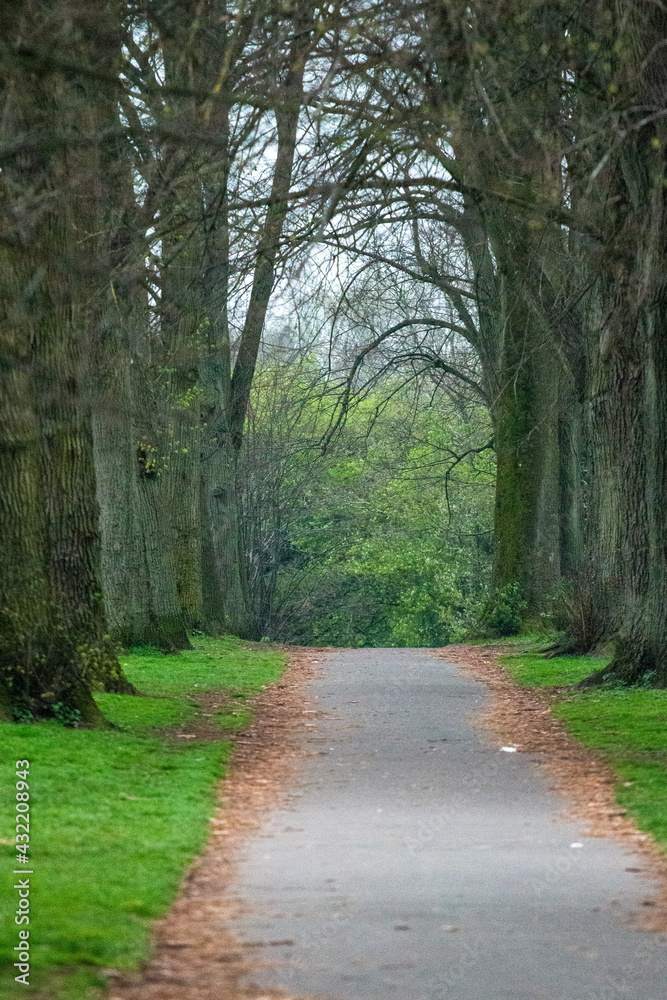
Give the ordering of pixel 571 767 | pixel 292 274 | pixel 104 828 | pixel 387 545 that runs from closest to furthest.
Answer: pixel 104 828
pixel 292 274
pixel 571 767
pixel 387 545

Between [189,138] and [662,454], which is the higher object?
[189,138]

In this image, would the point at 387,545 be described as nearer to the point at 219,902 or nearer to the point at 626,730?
the point at 626,730

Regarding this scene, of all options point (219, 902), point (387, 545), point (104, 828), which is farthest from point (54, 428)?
point (387, 545)

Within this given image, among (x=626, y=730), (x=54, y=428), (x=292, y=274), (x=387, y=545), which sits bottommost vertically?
(x=626, y=730)

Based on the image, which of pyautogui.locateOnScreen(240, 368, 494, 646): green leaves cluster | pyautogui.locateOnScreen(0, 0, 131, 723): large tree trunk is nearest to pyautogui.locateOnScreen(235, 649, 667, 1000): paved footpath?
pyautogui.locateOnScreen(0, 0, 131, 723): large tree trunk

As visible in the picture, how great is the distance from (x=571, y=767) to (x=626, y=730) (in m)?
1.76

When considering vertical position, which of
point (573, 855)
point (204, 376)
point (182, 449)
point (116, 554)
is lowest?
point (573, 855)

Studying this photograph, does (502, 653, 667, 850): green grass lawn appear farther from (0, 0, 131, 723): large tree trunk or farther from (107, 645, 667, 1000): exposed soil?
(0, 0, 131, 723): large tree trunk

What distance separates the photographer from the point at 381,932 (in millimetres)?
5836

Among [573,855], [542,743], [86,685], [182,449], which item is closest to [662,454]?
[542,743]

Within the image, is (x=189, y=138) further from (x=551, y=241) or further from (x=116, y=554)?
(x=116, y=554)

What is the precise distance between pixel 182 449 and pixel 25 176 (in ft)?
45.8

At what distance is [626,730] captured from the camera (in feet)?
40.1

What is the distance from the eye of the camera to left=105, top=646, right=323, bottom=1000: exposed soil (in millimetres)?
5160
